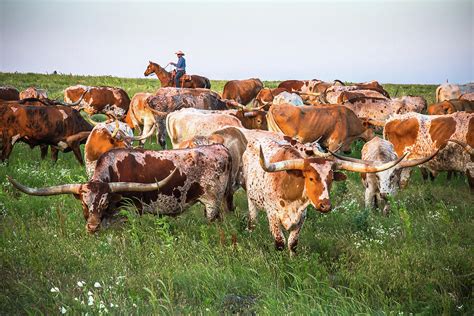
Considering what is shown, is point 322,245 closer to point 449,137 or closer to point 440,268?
point 440,268

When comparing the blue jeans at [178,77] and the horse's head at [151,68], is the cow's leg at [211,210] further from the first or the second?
the horse's head at [151,68]

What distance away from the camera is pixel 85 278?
19.8ft

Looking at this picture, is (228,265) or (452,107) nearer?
(228,265)

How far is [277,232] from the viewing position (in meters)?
7.03

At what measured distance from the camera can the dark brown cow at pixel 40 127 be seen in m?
12.7

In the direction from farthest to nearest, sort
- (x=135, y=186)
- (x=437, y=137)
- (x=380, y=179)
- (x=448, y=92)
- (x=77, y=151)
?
(x=448, y=92) → (x=77, y=151) → (x=437, y=137) → (x=380, y=179) → (x=135, y=186)

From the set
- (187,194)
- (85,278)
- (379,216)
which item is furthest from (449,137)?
(85,278)

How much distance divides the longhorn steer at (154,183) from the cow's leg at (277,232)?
3.44 ft

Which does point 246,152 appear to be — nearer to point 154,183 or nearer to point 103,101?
point 154,183

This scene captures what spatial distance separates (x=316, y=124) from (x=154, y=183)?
286 inches

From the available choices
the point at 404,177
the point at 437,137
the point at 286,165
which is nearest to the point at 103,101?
the point at 404,177

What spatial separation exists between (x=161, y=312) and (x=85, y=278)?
1.35 m

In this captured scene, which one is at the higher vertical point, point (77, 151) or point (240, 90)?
point (240, 90)

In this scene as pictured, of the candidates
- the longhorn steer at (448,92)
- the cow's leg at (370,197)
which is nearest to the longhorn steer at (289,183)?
the cow's leg at (370,197)
